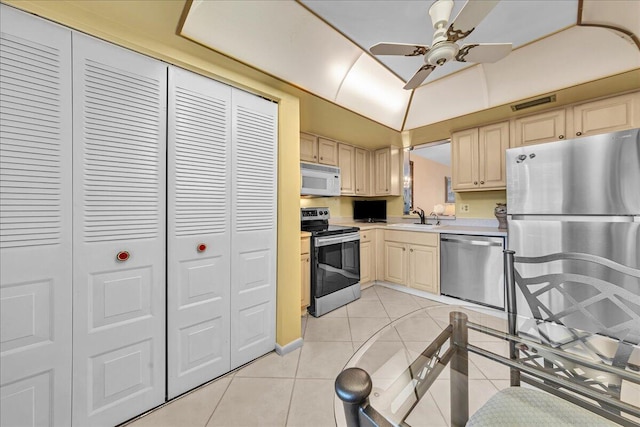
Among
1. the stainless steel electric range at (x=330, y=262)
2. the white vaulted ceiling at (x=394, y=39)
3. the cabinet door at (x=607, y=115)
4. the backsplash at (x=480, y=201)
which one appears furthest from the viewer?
the backsplash at (x=480, y=201)

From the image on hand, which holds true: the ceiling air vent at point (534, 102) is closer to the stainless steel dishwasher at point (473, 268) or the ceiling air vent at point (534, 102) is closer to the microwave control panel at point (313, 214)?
the stainless steel dishwasher at point (473, 268)

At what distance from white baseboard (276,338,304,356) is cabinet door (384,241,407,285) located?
1.81m

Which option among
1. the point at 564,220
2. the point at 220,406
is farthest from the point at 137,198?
the point at 564,220

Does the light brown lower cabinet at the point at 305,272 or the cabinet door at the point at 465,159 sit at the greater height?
the cabinet door at the point at 465,159

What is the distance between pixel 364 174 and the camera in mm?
4035

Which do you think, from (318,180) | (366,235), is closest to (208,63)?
(318,180)

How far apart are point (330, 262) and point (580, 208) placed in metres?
2.26

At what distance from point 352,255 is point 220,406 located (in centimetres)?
201

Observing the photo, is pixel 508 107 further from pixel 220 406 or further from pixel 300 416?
pixel 220 406

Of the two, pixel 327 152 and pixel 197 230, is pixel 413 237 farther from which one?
pixel 197 230

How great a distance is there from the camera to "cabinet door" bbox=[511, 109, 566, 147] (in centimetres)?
241

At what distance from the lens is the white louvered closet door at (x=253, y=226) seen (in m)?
1.72

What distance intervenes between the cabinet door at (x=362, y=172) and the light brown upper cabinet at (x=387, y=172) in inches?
5.2

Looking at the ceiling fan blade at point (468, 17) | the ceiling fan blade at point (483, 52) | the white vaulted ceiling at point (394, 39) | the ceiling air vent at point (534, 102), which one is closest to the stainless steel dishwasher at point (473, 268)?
the ceiling air vent at point (534, 102)
